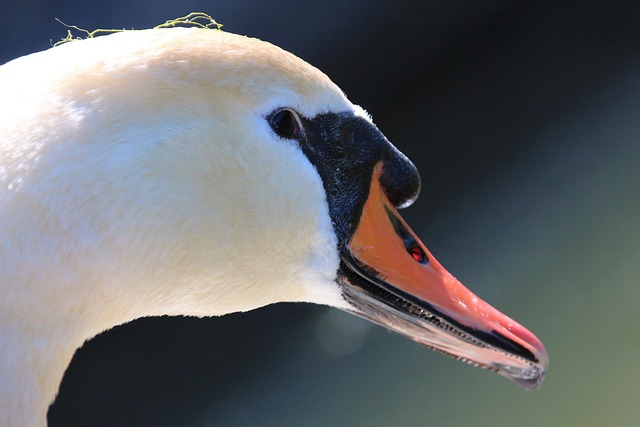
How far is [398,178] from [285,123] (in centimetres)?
34

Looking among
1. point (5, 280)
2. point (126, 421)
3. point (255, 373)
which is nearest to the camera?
point (5, 280)

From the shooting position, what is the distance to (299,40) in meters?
4.61

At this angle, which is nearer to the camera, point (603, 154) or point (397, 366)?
point (397, 366)

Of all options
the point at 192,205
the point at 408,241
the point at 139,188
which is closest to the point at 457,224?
the point at 408,241

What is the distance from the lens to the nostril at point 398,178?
6.12 feet

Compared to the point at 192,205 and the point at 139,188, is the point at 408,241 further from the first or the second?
the point at 139,188

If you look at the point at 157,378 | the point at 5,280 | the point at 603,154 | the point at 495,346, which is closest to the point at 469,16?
the point at 603,154

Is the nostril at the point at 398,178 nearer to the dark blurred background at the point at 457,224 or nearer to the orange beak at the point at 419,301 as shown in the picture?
the orange beak at the point at 419,301

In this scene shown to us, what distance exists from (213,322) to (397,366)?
3.10ft

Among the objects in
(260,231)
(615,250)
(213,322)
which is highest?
(260,231)

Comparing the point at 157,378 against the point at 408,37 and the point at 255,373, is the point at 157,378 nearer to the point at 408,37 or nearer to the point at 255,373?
the point at 255,373

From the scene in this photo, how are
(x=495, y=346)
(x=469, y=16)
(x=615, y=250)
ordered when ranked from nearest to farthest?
(x=495, y=346)
(x=615, y=250)
(x=469, y=16)

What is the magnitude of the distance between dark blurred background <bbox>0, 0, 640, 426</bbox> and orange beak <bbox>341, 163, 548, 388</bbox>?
2275mm

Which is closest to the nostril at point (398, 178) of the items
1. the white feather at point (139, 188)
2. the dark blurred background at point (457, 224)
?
the white feather at point (139, 188)
